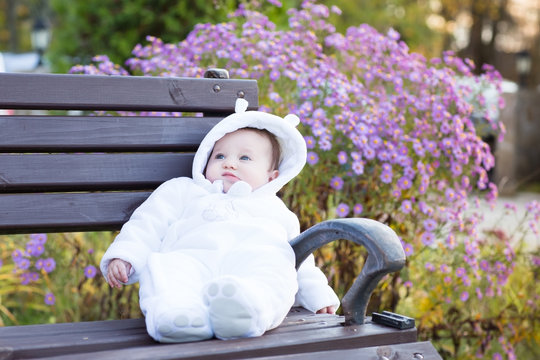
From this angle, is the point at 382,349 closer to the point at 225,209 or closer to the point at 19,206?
the point at 225,209

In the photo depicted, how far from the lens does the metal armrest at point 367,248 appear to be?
1606mm

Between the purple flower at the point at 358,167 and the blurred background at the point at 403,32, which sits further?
the blurred background at the point at 403,32

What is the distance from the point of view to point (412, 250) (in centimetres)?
282

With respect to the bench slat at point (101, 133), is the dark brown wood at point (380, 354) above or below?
below

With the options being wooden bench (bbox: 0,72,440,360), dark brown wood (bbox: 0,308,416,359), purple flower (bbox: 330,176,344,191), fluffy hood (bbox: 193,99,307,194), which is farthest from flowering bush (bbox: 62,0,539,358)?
dark brown wood (bbox: 0,308,416,359)

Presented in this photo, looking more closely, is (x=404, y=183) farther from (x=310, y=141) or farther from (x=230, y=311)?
(x=230, y=311)

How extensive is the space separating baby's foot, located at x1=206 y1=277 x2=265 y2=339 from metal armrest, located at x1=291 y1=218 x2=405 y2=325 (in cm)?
25

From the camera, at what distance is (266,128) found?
7.04 feet

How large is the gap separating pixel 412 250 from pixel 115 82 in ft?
4.45

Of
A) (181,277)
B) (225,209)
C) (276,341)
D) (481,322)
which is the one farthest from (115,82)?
(481,322)

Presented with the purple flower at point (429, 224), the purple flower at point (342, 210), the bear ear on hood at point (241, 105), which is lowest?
the purple flower at point (429, 224)

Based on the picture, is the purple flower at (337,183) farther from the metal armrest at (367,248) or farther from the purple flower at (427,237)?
the metal armrest at (367,248)

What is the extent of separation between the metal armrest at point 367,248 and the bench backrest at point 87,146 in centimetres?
61

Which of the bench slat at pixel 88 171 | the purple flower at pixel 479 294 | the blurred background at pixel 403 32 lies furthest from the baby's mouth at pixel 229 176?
the blurred background at pixel 403 32
